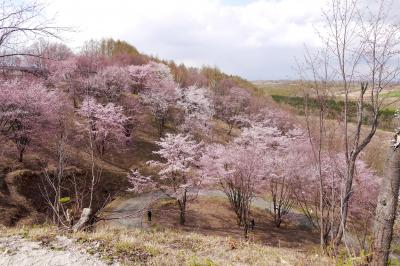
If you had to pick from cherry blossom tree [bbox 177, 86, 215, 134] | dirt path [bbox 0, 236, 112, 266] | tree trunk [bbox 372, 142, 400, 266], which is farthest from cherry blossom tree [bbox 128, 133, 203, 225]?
tree trunk [bbox 372, 142, 400, 266]

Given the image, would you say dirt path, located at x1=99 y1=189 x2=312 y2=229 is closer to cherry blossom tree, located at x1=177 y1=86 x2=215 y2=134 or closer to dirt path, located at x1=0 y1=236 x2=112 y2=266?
cherry blossom tree, located at x1=177 y1=86 x2=215 y2=134

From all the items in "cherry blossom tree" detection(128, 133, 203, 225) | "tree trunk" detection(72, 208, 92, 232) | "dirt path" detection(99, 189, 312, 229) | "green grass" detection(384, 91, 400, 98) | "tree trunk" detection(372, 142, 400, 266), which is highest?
"green grass" detection(384, 91, 400, 98)

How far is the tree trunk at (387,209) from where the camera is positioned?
4355 mm

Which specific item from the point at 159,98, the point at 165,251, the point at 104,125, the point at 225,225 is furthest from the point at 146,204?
the point at 165,251

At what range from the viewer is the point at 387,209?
4434 mm

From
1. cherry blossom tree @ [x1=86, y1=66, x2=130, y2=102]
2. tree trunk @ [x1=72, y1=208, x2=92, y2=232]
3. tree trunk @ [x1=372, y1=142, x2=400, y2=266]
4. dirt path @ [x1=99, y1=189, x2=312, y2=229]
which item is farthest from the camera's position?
cherry blossom tree @ [x1=86, y1=66, x2=130, y2=102]

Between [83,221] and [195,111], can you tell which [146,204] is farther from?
[195,111]

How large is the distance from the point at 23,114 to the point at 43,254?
2211cm

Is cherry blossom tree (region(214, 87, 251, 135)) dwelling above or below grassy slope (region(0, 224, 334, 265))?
above

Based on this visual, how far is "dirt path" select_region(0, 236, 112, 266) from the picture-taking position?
5.00 m

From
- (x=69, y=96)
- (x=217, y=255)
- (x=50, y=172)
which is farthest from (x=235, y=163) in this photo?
(x=69, y=96)

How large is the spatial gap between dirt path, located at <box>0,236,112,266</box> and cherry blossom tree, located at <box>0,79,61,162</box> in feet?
65.6

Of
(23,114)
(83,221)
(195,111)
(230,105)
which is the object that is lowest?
(83,221)

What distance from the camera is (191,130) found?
4056 centimetres
